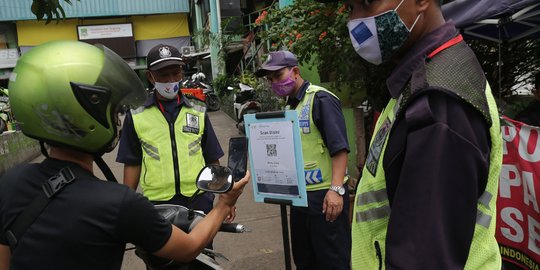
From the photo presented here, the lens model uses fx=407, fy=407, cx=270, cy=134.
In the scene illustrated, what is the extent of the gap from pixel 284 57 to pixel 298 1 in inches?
88.2

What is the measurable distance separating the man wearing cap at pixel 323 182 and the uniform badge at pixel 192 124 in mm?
720

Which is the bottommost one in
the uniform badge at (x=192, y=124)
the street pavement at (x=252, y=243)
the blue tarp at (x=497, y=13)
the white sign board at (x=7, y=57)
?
the street pavement at (x=252, y=243)

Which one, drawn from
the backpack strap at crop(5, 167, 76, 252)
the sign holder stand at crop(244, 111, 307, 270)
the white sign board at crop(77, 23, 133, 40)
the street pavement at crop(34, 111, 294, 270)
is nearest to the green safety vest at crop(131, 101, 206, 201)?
the sign holder stand at crop(244, 111, 307, 270)

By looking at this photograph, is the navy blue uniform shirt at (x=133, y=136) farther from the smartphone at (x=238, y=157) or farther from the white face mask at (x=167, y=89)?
the smartphone at (x=238, y=157)

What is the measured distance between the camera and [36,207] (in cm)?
123

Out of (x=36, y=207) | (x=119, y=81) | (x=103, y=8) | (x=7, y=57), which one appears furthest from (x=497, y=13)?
(x=7, y=57)

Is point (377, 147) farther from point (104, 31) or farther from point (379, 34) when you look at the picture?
point (104, 31)

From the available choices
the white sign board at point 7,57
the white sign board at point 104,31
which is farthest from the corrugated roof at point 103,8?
the white sign board at point 7,57

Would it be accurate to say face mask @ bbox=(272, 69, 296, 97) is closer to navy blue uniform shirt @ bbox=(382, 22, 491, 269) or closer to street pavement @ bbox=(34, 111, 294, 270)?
street pavement @ bbox=(34, 111, 294, 270)

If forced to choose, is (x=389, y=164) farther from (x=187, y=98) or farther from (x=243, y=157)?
(x=187, y=98)

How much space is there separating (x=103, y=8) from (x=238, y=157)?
2885 cm

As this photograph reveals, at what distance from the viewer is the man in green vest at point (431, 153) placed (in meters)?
0.95

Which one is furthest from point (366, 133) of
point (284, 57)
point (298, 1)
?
point (284, 57)

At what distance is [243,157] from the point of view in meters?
1.86
